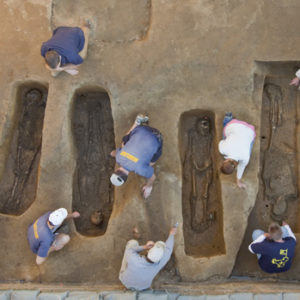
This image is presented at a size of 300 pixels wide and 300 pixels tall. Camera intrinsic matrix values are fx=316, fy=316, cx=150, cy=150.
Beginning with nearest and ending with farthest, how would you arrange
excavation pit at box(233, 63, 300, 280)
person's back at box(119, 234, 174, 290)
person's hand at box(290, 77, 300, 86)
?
person's back at box(119, 234, 174, 290) → person's hand at box(290, 77, 300, 86) → excavation pit at box(233, 63, 300, 280)

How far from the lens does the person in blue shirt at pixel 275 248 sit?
4.78 m

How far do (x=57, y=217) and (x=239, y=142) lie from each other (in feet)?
9.85

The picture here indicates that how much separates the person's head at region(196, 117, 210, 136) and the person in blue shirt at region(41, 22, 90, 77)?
2.33m

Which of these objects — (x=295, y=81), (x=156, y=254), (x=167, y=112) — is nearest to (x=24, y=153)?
(x=167, y=112)

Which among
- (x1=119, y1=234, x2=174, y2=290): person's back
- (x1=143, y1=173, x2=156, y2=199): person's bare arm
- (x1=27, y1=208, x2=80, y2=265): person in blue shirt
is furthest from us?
(x1=143, y1=173, x2=156, y2=199): person's bare arm

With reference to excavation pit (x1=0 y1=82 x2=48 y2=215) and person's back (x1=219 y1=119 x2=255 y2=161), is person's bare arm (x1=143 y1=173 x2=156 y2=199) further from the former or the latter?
excavation pit (x1=0 y1=82 x2=48 y2=215)

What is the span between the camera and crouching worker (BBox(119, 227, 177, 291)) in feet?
14.4

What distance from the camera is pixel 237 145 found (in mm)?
4793

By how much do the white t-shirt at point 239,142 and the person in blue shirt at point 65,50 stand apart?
2.70m

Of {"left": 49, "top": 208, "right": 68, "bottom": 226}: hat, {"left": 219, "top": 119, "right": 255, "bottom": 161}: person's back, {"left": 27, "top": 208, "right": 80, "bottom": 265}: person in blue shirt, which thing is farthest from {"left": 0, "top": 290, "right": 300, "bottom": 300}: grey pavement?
{"left": 219, "top": 119, "right": 255, "bottom": 161}: person's back

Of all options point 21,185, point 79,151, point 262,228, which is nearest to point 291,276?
point 262,228

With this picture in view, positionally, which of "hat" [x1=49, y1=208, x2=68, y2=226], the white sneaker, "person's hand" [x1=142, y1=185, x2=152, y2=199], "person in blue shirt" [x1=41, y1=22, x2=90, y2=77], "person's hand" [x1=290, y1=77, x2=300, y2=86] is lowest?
"hat" [x1=49, y1=208, x2=68, y2=226]

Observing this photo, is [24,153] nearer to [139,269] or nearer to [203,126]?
[139,269]

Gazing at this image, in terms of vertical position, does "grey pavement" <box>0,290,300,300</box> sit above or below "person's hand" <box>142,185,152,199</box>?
below
